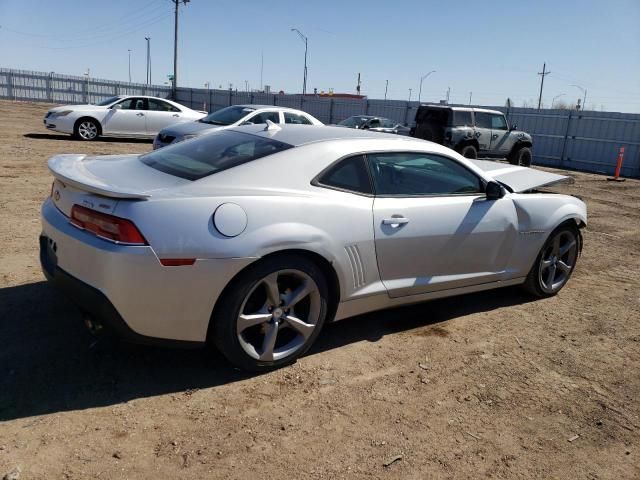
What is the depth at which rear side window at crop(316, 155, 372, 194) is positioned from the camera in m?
3.65

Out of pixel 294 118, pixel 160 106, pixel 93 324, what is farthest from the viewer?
pixel 160 106

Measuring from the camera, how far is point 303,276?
3.40 meters

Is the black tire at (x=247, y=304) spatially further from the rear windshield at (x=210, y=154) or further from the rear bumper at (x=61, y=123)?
the rear bumper at (x=61, y=123)

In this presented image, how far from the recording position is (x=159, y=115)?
672 inches

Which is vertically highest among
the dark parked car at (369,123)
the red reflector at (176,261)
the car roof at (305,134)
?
the car roof at (305,134)

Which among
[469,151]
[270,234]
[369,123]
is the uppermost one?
[369,123]

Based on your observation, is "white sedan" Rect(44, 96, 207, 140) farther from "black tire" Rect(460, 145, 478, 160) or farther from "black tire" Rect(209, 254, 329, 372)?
"black tire" Rect(209, 254, 329, 372)

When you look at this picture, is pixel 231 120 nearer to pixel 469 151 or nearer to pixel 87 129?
pixel 87 129

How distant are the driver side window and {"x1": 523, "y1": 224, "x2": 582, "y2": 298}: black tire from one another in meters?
1.03

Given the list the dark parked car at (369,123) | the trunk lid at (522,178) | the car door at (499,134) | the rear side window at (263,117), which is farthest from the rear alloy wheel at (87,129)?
the trunk lid at (522,178)

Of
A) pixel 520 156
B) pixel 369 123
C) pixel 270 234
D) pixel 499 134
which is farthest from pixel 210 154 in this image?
pixel 369 123

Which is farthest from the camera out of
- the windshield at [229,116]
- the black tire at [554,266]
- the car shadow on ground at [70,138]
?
the car shadow on ground at [70,138]

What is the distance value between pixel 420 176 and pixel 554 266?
1831mm

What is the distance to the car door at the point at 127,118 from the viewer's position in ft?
53.5
